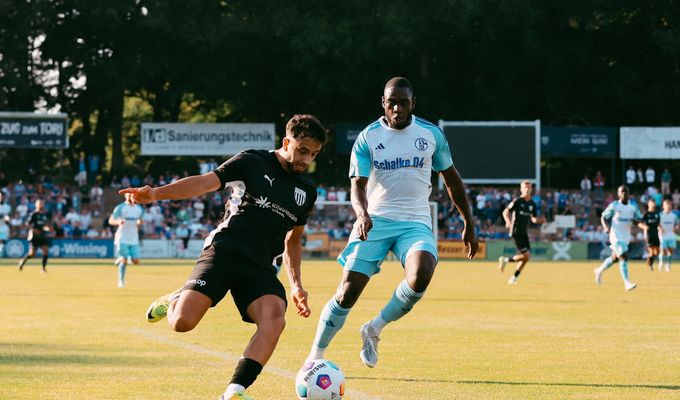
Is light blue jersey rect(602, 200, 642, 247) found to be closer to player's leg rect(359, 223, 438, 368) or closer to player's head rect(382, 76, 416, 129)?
player's leg rect(359, 223, 438, 368)

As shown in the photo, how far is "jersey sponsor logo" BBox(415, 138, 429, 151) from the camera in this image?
34.5ft

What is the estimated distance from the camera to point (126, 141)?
7369 centimetres

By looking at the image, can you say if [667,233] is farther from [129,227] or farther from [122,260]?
Result: [122,260]

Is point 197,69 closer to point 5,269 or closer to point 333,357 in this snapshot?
point 5,269

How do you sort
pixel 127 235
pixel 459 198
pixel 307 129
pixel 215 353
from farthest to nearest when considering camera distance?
pixel 127 235
pixel 215 353
pixel 459 198
pixel 307 129

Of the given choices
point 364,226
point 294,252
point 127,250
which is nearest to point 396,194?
point 364,226

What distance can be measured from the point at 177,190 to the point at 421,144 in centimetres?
352

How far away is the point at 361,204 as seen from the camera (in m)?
10.2

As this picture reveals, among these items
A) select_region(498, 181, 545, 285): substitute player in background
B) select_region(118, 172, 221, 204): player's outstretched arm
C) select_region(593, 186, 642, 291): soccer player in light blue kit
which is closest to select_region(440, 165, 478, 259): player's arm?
select_region(118, 172, 221, 204): player's outstretched arm

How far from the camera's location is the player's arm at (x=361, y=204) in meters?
9.82

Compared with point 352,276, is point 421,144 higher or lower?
higher

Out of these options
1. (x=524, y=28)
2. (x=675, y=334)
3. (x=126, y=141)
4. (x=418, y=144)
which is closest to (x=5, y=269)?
(x=675, y=334)

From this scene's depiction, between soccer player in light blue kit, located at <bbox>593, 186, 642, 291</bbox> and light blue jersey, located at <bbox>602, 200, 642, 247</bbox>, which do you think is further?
light blue jersey, located at <bbox>602, 200, 642, 247</bbox>

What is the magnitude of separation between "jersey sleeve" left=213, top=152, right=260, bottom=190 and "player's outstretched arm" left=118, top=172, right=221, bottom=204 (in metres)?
0.14
